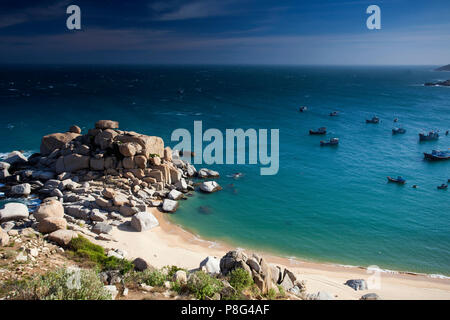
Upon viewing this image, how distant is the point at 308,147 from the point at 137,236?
3922 cm

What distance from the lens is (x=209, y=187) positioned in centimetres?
3772

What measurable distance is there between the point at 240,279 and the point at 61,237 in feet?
39.8

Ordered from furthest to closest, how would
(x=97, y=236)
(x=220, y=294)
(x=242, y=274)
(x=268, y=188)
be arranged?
(x=268, y=188)
(x=97, y=236)
(x=242, y=274)
(x=220, y=294)

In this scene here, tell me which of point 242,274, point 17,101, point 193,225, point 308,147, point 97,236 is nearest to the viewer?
point 242,274

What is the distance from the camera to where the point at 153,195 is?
35156mm

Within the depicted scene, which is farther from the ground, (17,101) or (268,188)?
(17,101)

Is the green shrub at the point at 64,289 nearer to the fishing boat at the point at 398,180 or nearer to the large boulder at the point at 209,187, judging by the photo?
the large boulder at the point at 209,187

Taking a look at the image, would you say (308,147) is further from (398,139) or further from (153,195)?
(153,195)

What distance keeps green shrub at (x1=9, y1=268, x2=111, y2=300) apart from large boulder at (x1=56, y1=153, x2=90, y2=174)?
983 inches

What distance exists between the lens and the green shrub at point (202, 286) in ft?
46.6

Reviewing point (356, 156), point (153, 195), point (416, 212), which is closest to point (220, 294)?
point (153, 195)

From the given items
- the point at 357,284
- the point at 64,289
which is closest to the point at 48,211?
the point at 64,289

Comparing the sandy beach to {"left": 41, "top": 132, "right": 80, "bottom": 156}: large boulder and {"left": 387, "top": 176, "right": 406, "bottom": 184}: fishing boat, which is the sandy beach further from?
{"left": 387, "top": 176, "right": 406, "bottom": 184}: fishing boat

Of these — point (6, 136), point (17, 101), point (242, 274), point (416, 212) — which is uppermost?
point (17, 101)
